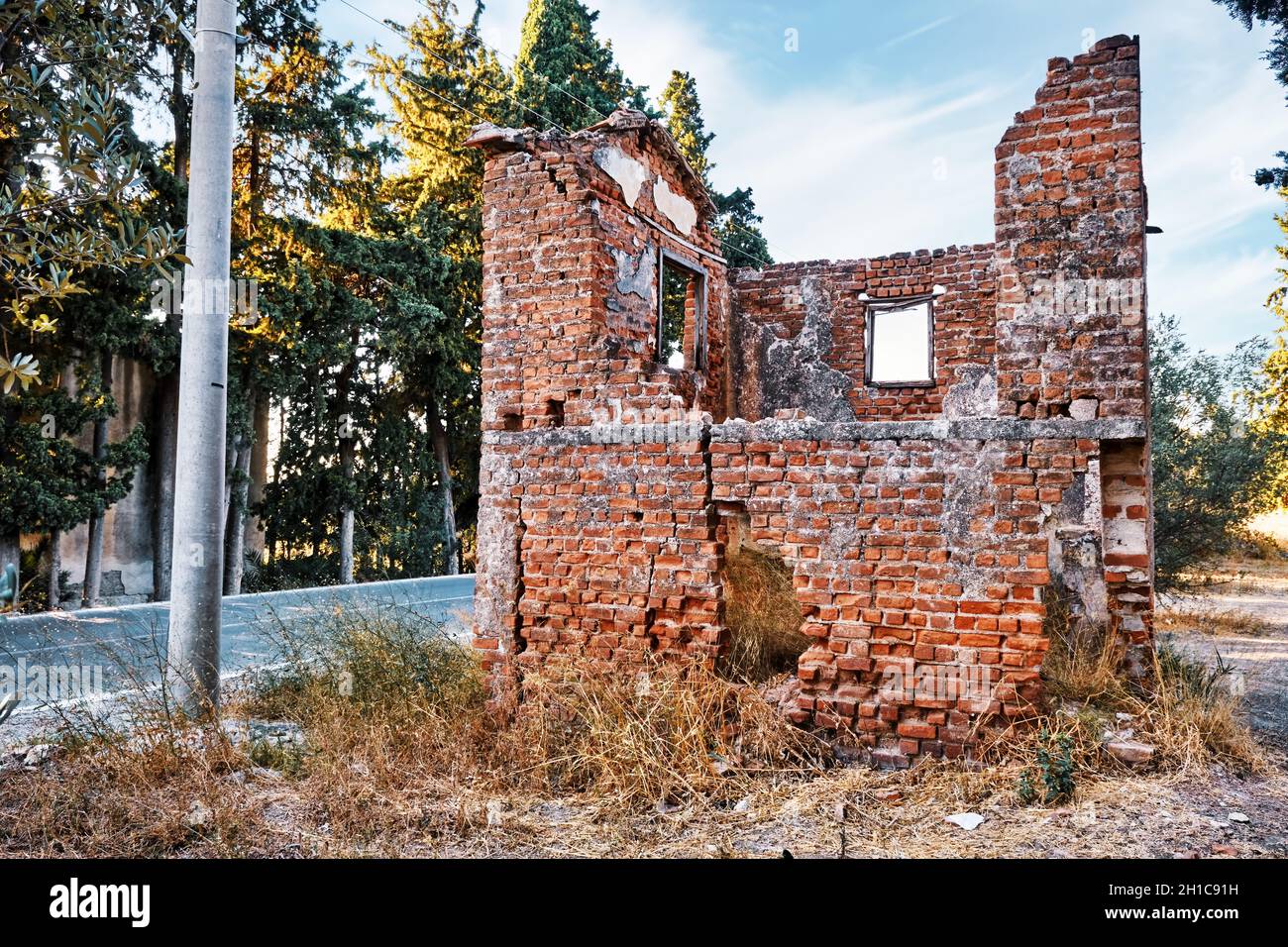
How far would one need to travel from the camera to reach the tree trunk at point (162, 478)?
12188 mm

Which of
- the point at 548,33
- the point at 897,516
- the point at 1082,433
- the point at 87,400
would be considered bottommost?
the point at 897,516

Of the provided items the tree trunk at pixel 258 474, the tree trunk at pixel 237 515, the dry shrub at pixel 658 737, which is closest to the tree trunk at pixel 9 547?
the tree trunk at pixel 237 515

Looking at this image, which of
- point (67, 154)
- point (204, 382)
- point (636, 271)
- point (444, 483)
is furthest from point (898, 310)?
point (444, 483)

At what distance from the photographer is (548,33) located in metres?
17.4

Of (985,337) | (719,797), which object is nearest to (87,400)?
(719,797)

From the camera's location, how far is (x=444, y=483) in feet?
54.8

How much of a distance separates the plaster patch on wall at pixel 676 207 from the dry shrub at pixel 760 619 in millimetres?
3138

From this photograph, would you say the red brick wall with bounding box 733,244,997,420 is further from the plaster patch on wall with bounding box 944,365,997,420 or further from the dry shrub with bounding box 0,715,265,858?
the dry shrub with bounding box 0,715,265,858

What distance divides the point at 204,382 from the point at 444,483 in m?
11.4

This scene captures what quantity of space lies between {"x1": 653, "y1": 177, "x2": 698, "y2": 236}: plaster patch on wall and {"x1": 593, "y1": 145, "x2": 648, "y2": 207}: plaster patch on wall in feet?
0.98

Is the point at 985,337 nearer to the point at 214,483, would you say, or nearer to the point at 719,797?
the point at 719,797

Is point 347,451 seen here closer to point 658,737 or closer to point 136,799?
point 136,799
